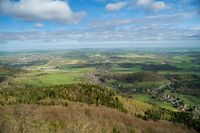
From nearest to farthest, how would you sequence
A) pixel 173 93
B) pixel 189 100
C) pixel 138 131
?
pixel 138 131
pixel 189 100
pixel 173 93

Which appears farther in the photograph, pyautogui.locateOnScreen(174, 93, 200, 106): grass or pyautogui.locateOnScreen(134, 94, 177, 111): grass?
pyautogui.locateOnScreen(174, 93, 200, 106): grass

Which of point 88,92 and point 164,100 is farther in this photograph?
point 164,100

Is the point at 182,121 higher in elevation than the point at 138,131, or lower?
lower

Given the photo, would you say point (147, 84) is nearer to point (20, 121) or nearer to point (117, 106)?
point (117, 106)

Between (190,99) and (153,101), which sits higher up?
(190,99)

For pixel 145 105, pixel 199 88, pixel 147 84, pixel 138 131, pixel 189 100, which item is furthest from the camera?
→ pixel 147 84

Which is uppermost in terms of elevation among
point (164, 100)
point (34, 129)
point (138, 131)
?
point (34, 129)

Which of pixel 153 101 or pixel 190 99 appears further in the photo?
pixel 190 99

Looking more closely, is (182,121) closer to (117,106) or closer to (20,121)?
(117,106)

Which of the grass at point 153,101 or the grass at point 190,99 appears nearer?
the grass at point 153,101

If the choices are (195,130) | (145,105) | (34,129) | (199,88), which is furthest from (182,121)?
(34,129)
